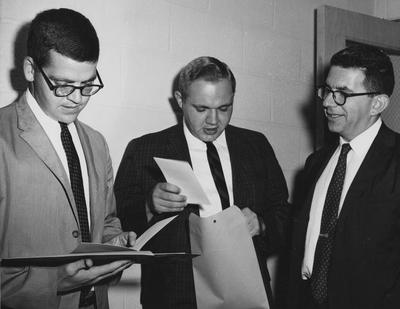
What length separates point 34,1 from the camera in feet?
5.97

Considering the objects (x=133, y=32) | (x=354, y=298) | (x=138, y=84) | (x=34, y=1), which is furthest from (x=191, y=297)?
(x=34, y=1)

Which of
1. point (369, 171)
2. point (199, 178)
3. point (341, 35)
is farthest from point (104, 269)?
point (341, 35)

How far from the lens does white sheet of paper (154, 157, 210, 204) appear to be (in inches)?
56.0

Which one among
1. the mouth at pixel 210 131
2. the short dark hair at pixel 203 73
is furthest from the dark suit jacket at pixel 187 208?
the short dark hair at pixel 203 73

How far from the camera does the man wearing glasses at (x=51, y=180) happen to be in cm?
127

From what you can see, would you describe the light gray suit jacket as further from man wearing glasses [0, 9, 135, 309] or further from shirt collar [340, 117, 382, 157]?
shirt collar [340, 117, 382, 157]

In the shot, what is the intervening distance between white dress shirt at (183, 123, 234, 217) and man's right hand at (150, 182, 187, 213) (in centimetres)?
28

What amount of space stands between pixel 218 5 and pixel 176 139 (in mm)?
889

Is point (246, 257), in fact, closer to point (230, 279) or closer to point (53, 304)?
point (230, 279)

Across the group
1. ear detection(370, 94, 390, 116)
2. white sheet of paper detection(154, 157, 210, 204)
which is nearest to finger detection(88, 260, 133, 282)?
white sheet of paper detection(154, 157, 210, 204)

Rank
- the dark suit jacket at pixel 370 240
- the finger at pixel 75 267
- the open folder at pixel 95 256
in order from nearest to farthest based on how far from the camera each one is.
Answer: the open folder at pixel 95 256 < the finger at pixel 75 267 < the dark suit jacket at pixel 370 240

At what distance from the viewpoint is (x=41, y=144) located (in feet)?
4.45

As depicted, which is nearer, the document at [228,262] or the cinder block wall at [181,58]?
the document at [228,262]

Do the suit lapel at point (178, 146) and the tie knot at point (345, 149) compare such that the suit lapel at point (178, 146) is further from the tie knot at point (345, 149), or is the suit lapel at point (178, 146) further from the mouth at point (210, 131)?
the tie knot at point (345, 149)
